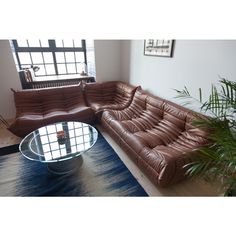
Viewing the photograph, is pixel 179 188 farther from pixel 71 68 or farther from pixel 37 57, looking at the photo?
pixel 37 57

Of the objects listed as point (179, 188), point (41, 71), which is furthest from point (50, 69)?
point (179, 188)

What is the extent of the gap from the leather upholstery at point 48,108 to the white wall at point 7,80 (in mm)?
451

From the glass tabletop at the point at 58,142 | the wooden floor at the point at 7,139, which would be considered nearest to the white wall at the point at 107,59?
the glass tabletop at the point at 58,142

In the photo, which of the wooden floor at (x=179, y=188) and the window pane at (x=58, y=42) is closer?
the wooden floor at (x=179, y=188)

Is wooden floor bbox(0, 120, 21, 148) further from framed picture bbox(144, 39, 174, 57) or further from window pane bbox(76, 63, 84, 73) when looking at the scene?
framed picture bbox(144, 39, 174, 57)

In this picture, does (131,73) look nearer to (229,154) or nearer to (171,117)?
(171,117)

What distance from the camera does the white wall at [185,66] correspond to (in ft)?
5.73

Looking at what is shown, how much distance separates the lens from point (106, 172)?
1.91m

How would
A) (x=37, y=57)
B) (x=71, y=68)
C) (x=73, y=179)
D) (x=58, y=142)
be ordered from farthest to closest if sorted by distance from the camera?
1. (x=71, y=68)
2. (x=37, y=57)
3. (x=58, y=142)
4. (x=73, y=179)

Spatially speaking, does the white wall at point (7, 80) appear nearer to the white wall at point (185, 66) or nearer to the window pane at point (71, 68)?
the window pane at point (71, 68)

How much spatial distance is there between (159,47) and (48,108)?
85.6 inches

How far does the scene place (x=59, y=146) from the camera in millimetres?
1914
